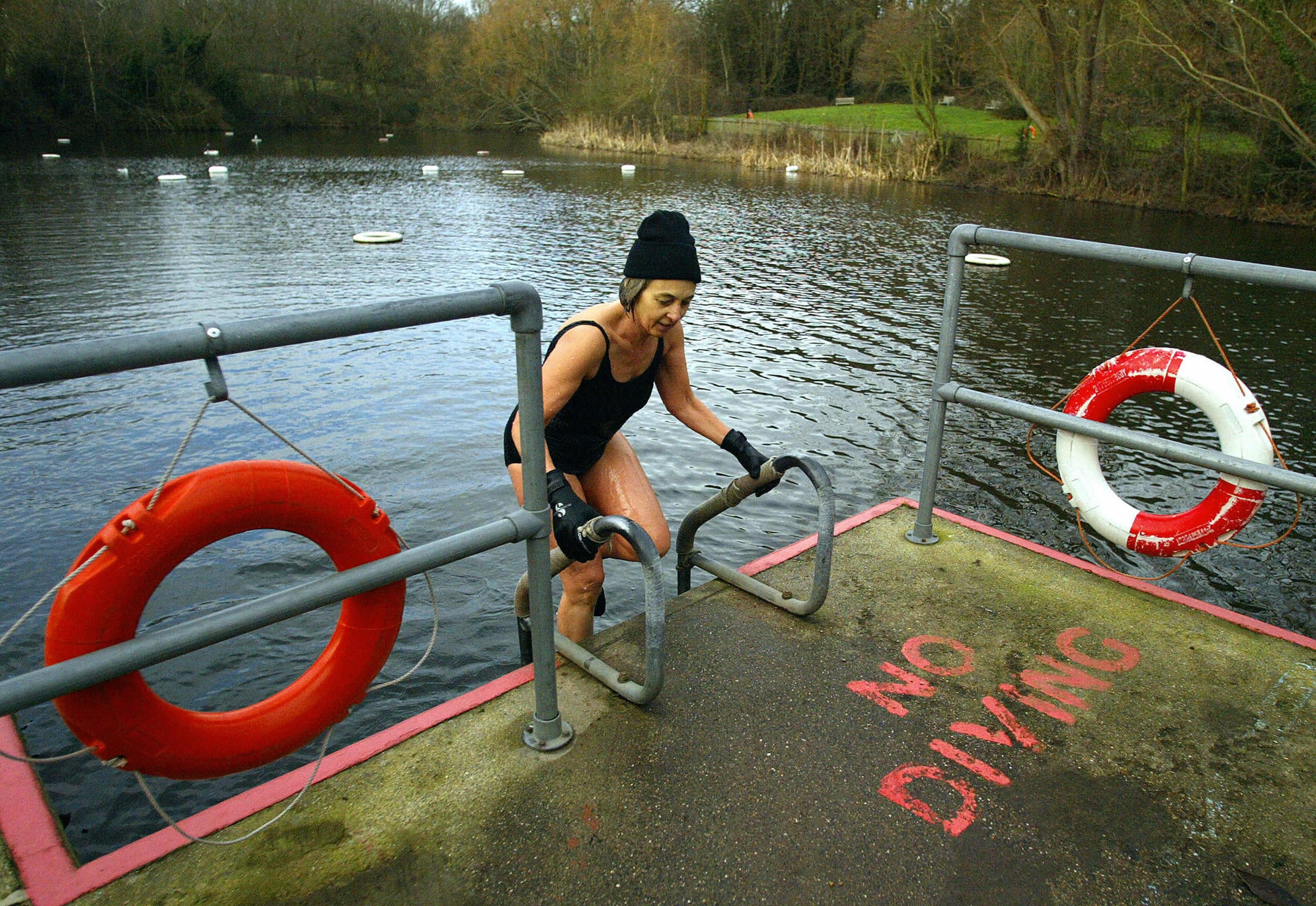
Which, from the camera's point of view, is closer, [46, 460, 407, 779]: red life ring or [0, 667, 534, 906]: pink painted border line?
[46, 460, 407, 779]: red life ring

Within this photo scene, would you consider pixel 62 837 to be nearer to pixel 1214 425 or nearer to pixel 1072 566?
pixel 1072 566

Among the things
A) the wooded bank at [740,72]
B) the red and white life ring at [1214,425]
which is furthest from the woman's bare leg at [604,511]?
the wooded bank at [740,72]

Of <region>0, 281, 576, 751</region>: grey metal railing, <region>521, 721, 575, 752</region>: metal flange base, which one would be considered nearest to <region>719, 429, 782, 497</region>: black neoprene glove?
<region>0, 281, 576, 751</region>: grey metal railing

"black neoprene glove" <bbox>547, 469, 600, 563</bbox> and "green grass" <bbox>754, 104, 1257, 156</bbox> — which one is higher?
"green grass" <bbox>754, 104, 1257, 156</bbox>

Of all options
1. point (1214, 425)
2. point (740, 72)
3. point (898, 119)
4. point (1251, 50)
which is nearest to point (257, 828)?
point (1214, 425)

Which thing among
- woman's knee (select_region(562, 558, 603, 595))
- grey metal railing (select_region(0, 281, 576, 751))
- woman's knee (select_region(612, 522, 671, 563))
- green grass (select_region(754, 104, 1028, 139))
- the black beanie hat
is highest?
green grass (select_region(754, 104, 1028, 139))

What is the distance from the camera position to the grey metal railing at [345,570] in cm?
173

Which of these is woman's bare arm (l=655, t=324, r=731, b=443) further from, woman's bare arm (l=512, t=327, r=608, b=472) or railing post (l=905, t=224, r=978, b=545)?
railing post (l=905, t=224, r=978, b=545)

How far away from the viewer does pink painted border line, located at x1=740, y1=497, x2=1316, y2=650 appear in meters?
3.47

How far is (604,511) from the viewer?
11.0 feet

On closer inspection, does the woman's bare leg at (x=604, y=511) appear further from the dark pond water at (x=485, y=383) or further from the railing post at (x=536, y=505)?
the dark pond water at (x=485, y=383)

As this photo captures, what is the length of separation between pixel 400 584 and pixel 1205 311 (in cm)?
1420

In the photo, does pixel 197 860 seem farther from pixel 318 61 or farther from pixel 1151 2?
pixel 318 61

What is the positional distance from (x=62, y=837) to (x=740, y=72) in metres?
61.4
